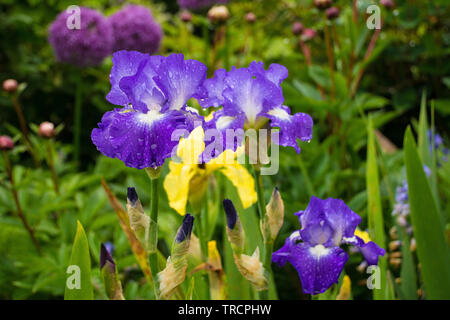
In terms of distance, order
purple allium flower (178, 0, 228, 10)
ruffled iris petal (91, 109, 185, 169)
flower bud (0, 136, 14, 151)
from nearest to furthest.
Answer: ruffled iris petal (91, 109, 185, 169), flower bud (0, 136, 14, 151), purple allium flower (178, 0, 228, 10)

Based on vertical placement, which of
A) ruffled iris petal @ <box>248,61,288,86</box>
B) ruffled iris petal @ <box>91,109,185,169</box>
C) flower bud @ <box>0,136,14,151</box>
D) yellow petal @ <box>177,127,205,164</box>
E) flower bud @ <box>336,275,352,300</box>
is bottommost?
flower bud @ <box>336,275,352,300</box>

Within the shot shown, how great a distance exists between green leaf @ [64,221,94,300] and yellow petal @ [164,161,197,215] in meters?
0.12

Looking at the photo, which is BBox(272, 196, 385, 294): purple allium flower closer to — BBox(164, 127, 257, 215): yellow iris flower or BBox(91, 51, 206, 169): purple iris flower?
BBox(164, 127, 257, 215): yellow iris flower

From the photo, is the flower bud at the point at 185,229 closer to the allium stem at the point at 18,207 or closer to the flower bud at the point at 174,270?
the flower bud at the point at 174,270

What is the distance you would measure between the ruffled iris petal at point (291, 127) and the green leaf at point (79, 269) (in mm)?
282

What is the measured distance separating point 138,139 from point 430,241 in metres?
0.53

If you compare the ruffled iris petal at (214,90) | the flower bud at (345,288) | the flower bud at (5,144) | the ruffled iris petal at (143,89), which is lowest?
the flower bud at (345,288)

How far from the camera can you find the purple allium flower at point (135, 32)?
1764mm

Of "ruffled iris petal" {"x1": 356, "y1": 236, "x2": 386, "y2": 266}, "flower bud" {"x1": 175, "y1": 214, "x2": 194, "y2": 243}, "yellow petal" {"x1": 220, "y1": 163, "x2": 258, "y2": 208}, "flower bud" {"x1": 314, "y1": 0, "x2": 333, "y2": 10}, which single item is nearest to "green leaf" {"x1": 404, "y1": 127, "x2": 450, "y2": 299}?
"ruffled iris petal" {"x1": 356, "y1": 236, "x2": 386, "y2": 266}

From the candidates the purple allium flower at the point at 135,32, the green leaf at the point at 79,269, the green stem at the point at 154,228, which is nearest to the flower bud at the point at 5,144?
the green leaf at the point at 79,269

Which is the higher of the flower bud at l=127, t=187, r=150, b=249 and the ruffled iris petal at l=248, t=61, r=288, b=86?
the ruffled iris petal at l=248, t=61, r=288, b=86

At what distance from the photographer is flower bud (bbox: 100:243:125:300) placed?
562 millimetres

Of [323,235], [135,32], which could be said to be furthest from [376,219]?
[135,32]

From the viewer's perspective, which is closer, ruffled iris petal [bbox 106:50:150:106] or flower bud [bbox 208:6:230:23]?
ruffled iris petal [bbox 106:50:150:106]
